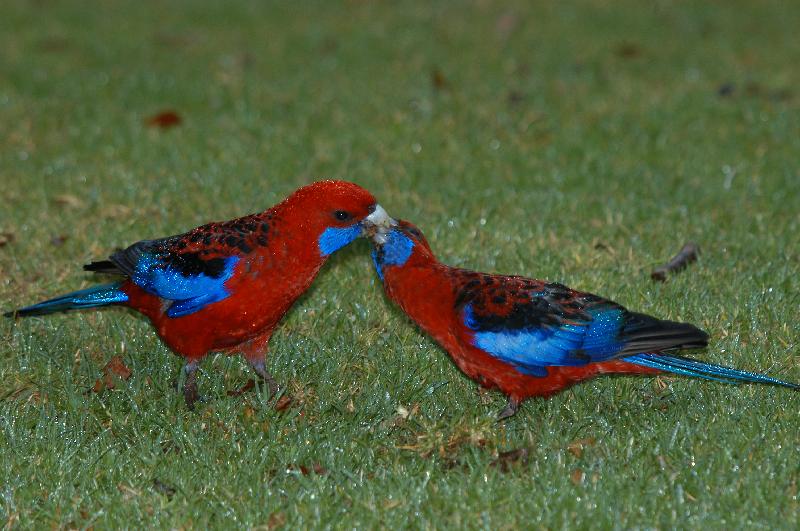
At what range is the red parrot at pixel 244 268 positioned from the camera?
16.1 feet

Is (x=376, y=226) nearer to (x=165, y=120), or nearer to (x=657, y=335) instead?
(x=657, y=335)

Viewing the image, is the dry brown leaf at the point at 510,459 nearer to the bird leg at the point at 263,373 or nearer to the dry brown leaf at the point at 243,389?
the bird leg at the point at 263,373

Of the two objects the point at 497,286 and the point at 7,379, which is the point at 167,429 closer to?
the point at 7,379

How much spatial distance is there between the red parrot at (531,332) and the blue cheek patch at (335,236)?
0.59 feet

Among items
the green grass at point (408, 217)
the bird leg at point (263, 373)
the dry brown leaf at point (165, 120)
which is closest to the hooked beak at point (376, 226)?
the green grass at point (408, 217)

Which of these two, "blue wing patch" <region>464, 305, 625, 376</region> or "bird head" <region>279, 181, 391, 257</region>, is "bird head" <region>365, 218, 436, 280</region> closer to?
"bird head" <region>279, 181, 391, 257</region>

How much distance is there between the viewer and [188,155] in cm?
826

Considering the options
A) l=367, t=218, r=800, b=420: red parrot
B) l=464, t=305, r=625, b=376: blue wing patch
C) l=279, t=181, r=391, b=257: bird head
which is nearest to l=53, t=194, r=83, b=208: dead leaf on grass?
l=279, t=181, r=391, b=257: bird head

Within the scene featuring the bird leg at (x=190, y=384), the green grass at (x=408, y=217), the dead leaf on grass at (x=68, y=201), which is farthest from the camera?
the dead leaf on grass at (x=68, y=201)

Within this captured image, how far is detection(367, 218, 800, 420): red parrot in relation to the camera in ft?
15.4

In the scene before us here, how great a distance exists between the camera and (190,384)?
512 centimetres

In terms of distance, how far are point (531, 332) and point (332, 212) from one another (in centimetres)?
105

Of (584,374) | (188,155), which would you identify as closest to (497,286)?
(584,374)

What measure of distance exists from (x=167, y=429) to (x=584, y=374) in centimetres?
187
